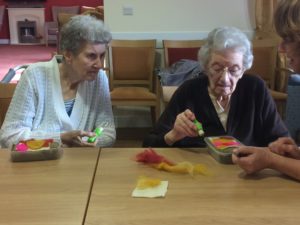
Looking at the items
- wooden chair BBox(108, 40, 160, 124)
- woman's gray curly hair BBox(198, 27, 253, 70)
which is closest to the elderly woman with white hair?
woman's gray curly hair BBox(198, 27, 253, 70)

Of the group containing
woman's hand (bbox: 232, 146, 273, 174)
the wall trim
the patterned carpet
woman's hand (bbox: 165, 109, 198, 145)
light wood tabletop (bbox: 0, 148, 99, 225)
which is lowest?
the patterned carpet

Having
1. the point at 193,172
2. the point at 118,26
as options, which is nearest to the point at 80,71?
the point at 193,172

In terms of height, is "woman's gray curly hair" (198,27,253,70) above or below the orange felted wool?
above

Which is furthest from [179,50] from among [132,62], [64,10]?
[64,10]

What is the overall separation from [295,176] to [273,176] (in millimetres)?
75

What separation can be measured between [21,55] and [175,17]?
524cm

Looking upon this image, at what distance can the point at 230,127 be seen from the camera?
1.92 m

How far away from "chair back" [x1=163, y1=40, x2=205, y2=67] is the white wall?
20 cm

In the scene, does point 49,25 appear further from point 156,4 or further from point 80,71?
point 80,71

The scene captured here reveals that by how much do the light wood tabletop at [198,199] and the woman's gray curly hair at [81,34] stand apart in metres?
0.67

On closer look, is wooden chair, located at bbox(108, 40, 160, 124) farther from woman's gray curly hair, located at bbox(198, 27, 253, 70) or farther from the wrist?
the wrist

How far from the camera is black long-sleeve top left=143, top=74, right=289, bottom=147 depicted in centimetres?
192

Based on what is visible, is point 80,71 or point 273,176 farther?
point 80,71

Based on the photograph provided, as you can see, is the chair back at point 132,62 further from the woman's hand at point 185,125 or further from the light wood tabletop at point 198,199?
the light wood tabletop at point 198,199
